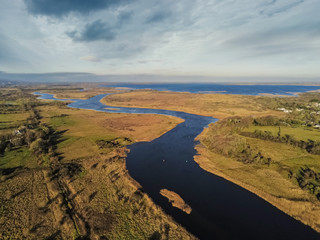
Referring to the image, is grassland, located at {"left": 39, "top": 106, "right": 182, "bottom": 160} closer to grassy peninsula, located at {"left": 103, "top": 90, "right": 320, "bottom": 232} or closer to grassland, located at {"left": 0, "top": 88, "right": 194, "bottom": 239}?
grassland, located at {"left": 0, "top": 88, "right": 194, "bottom": 239}

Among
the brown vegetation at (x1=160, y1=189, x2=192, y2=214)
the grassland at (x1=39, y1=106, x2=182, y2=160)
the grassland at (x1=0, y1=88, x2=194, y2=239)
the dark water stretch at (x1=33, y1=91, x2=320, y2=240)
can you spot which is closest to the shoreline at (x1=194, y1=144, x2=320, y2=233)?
the dark water stretch at (x1=33, y1=91, x2=320, y2=240)

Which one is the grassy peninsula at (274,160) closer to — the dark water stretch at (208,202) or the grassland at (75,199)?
the dark water stretch at (208,202)

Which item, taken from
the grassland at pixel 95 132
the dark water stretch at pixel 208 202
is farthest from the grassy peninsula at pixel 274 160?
the grassland at pixel 95 132

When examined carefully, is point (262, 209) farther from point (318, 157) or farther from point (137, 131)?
point (137, 131)

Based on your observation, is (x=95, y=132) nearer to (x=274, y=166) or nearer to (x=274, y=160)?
(x=274, y=166)

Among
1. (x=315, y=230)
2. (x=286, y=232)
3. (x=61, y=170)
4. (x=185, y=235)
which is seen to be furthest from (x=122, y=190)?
(x=315, y=230)

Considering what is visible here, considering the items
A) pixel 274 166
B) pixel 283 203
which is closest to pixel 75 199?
pixel 283 203
